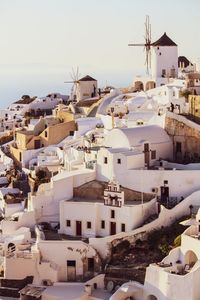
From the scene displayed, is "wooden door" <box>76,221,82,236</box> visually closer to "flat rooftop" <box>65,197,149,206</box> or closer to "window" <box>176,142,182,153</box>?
"flat rooftop" <box>65,197,149,206</box>

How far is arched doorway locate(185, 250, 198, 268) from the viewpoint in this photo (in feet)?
83.5

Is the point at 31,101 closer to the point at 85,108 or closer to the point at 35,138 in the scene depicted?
the point at 85,108

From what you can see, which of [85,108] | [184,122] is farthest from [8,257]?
[85,108]

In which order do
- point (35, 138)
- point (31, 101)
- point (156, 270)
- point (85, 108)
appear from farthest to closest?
point (31, 101) → point (85, 108) → point (35, 138) → point (156, 270)

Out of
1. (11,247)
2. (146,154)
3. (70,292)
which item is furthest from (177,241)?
(11,247)

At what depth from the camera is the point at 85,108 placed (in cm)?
4484

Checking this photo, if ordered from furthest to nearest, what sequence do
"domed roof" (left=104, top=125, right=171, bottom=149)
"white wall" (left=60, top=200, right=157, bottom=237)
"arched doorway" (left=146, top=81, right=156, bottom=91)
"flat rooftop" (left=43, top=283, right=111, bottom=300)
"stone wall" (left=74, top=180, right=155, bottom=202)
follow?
"arched doorway" (left=146, top=81, right=156, bottom=91) → "domed roof" (left=104, top=125, right=171, bottom=149) → "stone wall" (left=74, top=180, right=155, bottom=202) → "white wall" (left=60, top=200, right=157, bottom=237) → "flat rooftop" (left=43, top=283, right=111, bottom=300)

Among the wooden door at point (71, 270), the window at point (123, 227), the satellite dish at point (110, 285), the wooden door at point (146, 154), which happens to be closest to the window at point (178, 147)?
the wooden door at point (146, 154)

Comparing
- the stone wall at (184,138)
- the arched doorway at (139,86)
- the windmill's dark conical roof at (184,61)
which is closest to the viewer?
the stone wall at (184,138)

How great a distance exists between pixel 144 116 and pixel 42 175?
558cm

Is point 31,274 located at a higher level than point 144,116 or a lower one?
lower

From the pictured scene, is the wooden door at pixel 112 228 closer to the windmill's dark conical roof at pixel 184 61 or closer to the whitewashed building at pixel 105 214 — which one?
the whitewashed building at pixel 105 214

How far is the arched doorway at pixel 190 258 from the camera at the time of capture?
25438 mm

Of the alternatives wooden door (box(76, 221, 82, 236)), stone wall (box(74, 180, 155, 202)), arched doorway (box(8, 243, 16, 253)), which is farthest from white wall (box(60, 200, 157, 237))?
arched doorway (box(8, 243, 16, 253))
